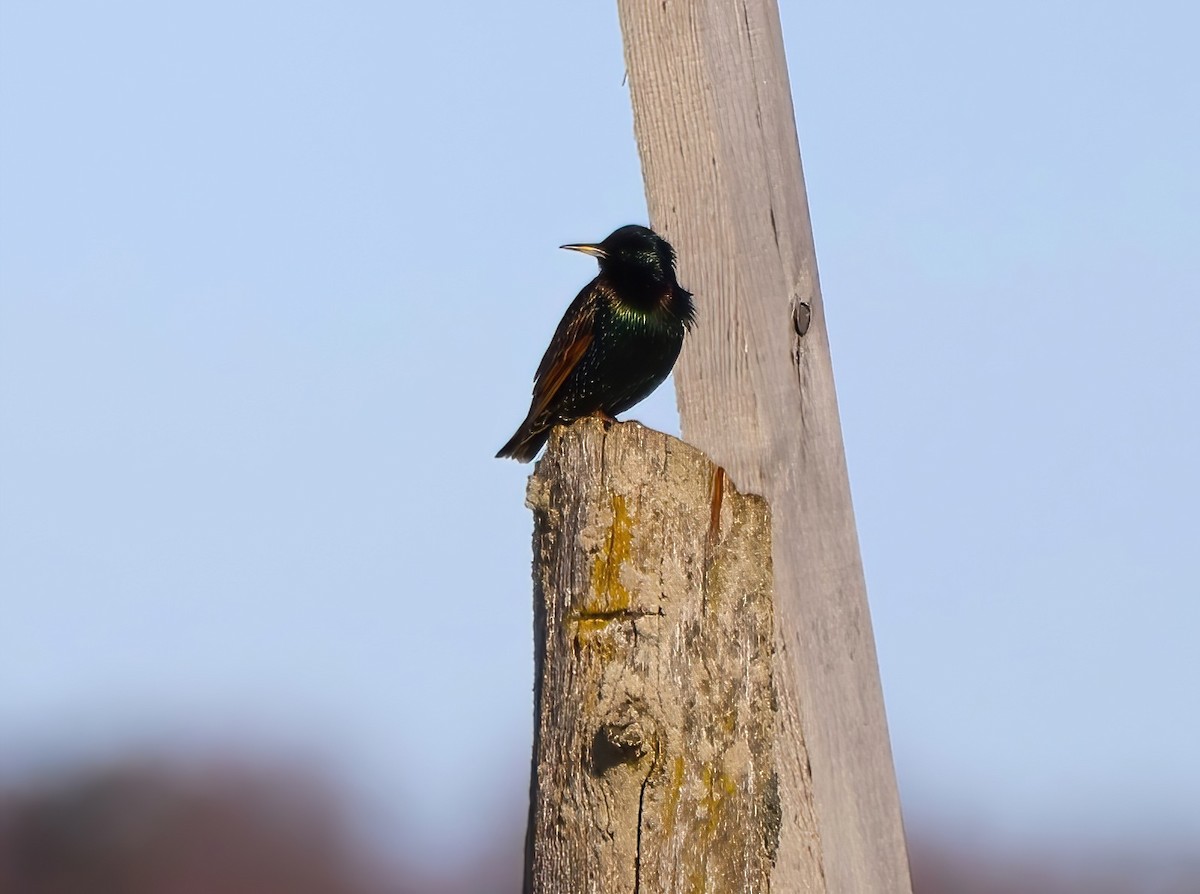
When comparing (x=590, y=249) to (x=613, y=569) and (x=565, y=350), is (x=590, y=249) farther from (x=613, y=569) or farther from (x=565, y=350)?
(x=613, y=569)

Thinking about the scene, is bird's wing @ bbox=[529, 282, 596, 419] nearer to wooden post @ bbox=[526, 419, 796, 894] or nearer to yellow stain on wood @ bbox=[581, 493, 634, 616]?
wooden post @ bbox=[526, 419, 796, 894]

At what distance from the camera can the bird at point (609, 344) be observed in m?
4.43

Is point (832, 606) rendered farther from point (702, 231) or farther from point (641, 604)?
point (702, 231)

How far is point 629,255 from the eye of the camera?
4586mm

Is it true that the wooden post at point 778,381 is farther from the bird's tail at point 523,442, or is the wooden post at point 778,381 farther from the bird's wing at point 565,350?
the bird's tail at point 523,442

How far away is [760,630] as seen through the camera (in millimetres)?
2588

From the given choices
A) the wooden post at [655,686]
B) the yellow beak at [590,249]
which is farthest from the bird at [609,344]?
the wooden post at [655,686]

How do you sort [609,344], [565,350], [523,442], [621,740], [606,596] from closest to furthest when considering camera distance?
[621,740], [606,596], [609,344], [565,350], [523,442]

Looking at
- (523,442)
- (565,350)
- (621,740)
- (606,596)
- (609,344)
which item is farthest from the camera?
(523,442)

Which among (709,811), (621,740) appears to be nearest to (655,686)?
(621,740)

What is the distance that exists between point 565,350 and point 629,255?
36 centimetres

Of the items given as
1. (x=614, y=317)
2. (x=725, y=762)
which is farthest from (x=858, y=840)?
(x=614, y=317)

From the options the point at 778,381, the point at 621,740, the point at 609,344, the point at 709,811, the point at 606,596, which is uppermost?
the point at 609,344

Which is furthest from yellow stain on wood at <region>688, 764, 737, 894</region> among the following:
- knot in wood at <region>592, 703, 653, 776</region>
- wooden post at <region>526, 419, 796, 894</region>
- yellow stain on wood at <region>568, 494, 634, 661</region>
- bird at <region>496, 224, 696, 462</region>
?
bird at <region>496, 224, 696, 462</region>
